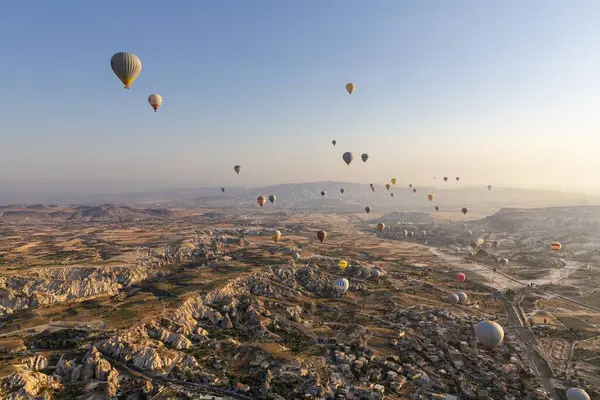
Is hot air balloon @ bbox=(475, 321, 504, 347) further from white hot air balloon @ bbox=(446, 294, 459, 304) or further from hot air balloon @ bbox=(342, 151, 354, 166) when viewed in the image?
hot air balloon @ bbox=(342, 151, 354, 166)

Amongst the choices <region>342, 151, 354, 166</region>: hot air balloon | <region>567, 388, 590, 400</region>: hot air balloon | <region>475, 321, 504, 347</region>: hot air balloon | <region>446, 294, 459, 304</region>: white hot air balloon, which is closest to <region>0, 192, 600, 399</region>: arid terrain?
<region>446, 294, 459, 304</region>: white hot air balloon

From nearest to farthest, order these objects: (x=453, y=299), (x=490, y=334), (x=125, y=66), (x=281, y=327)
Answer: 1. (x=490, y=334)
2. (x=125, y=66)
3. (x=281, y=327)
4. (x=453, y=299)

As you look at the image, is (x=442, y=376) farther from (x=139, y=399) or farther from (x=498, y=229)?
(x=498, y=229)

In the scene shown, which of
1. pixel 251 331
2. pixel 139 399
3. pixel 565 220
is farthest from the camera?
pixel 565 220

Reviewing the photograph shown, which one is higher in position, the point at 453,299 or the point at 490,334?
the point at 490,334

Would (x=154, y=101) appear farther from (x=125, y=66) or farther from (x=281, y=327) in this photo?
(x=281, y=327)

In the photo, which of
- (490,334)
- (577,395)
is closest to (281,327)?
(490,334)

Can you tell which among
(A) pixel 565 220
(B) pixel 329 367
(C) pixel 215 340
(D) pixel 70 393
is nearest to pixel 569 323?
(B) pixel 329 367
